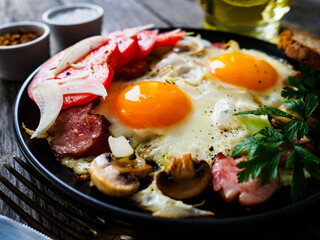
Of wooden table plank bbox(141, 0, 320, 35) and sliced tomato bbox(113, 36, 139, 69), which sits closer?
sliced tomato bbox(113, 36, 139, 69)

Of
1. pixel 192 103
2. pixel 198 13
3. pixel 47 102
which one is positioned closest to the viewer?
pixel 47 102

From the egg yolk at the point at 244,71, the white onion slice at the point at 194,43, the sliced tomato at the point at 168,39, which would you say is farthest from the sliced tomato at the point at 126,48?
the egg yolk at the point at 244,71

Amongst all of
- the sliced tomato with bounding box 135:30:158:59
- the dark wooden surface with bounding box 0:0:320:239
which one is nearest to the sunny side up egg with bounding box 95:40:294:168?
the sliced tomato with bounding box 135:30:158:59

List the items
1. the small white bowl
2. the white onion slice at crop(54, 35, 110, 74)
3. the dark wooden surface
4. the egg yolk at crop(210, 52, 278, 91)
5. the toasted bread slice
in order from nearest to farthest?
the white onion slice at crop(54, 35, 110, 74) → the egg yolk at crop(210, 52, 278, 91) → the toasted bread slice → the small white bowl → the dark wooden surface

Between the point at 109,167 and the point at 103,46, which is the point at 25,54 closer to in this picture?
the point at 103,46

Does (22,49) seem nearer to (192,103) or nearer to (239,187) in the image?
(192,103)

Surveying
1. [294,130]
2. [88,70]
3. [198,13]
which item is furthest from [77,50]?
[198,13]

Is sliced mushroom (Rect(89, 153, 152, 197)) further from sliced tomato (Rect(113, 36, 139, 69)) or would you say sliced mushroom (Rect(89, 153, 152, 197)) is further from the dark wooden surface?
the dark wooden surface
